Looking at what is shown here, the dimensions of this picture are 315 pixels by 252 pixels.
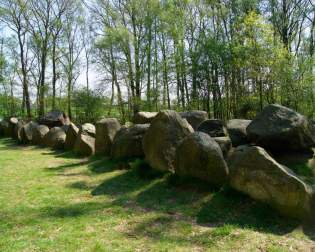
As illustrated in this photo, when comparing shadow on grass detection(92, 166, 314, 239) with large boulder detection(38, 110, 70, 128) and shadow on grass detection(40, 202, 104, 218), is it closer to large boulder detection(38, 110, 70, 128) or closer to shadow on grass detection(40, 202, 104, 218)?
shadow on grass detection(40, 202, 104, 218)

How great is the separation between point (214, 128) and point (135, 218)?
5252 mm

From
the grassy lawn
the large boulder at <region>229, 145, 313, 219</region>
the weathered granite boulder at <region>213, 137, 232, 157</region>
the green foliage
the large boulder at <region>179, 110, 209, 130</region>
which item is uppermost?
the green foliage

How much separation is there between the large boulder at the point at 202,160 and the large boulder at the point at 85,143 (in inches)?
255

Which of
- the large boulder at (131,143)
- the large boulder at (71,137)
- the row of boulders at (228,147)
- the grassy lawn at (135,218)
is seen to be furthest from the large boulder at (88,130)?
the grassy lawn at (135,218)

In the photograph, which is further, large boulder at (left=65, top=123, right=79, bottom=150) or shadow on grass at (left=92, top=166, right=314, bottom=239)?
large boulder at (left=65, top=123, right=79, bottom=150)

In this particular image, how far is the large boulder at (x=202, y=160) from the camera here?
26.5 feet

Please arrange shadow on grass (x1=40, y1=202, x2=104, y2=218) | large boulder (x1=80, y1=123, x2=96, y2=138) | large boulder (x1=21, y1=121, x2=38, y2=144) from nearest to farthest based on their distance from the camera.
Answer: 1. shadow on grass (x1=40, y1=202, x2=104, y2=218)
2. large boulder (x1=80, y1=123, x2=96, y2=138)
3. large boulder (x1=21, y1=121, x2=38, y2=144)

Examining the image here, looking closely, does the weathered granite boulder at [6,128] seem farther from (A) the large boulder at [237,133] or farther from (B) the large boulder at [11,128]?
(A) the large boulder at [237,133]

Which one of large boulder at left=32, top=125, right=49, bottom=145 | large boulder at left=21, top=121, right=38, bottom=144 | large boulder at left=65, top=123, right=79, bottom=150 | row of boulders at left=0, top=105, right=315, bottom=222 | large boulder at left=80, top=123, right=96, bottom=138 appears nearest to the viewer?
row of boulders at left=0, top=105, right=315, bottom=222

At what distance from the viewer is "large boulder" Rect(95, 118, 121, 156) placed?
44.8 feet

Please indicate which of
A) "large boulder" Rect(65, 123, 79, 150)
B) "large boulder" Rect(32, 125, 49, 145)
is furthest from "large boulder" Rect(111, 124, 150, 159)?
"large boulder" Rect(32, 125, 49, 145)

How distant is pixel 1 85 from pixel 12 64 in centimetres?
262

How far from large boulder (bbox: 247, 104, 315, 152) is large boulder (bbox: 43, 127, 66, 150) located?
1019 cm

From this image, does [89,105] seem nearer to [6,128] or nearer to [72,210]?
[6,128]
